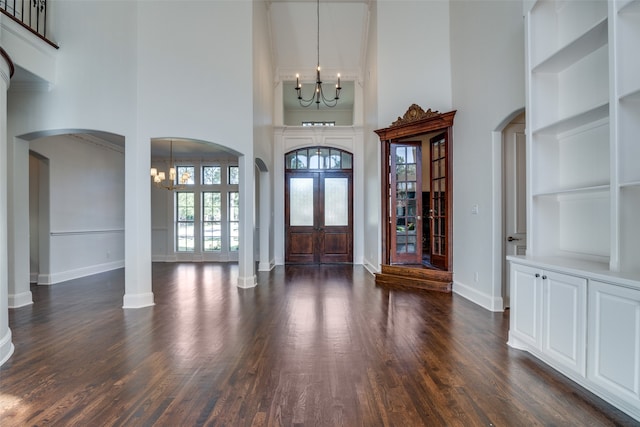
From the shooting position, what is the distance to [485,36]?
173 inches

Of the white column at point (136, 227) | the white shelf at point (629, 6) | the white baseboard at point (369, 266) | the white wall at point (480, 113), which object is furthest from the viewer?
the white baseboard at point (369, 266)

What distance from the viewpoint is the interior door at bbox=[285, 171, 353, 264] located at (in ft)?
28.6

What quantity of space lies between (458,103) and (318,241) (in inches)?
188

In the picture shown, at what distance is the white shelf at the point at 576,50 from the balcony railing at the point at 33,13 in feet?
18.2

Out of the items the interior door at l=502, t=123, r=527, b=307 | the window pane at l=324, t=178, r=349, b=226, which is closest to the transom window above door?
the window pane at l=324, t=178, r=349, b=226

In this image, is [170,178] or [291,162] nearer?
[170,178]

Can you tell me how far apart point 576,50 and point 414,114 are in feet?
9.85

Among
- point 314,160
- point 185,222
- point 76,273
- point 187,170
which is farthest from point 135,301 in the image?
point 187,170

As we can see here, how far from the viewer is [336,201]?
8.79 meters

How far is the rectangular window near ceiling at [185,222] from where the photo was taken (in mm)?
9481

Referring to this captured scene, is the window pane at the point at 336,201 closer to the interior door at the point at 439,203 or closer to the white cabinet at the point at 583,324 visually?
the interior door at the point at 439,203

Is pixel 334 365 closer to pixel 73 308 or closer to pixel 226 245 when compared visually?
pixel 73 308

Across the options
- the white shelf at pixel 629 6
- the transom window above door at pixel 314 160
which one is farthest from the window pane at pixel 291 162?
the white shelf at pixel 629 6

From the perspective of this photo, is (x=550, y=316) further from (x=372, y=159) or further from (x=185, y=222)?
(x=185, y=222)
